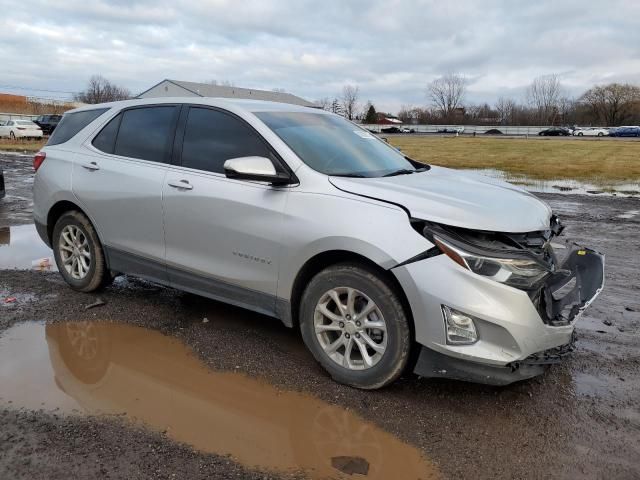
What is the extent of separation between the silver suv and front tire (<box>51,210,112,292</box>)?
22 millimetres

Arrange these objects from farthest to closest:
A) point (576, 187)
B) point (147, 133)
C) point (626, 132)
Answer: point (626, 132), point (576, 187), point (147, 133)

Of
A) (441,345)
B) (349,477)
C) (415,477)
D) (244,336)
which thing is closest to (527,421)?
(441,345)

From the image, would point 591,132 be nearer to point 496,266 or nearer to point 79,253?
point 79,253

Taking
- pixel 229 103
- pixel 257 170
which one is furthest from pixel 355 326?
pixel 229 103

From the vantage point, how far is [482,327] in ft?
10.4

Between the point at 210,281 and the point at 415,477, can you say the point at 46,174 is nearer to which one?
the point at 210,281

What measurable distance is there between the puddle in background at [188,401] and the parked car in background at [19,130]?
123ft

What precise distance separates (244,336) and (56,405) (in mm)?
1512

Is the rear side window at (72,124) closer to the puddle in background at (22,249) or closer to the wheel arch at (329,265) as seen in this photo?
the puddle in background at (22,249)

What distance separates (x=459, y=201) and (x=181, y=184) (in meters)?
2.17

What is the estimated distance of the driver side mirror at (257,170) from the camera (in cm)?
379

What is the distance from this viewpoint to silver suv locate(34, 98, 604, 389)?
127 inches

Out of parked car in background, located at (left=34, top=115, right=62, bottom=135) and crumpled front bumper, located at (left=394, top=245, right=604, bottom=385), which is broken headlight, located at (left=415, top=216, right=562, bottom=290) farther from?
parked car in background, located at (left=34, top=115, right=62, bottom=135)

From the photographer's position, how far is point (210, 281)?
14.1 feet
